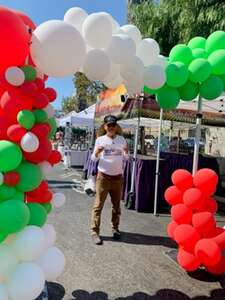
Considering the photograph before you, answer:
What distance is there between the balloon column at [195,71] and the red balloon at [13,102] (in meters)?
1.82

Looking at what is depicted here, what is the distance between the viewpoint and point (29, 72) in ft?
9.43

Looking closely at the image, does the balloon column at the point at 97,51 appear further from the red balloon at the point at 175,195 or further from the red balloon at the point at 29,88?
the red balloon at the point at 175,195

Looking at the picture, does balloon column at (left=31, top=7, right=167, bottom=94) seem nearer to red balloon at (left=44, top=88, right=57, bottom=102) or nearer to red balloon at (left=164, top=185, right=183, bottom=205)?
red balloon at (left=44, top=88, right=57, bottom=102)

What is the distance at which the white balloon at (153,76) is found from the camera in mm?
3725

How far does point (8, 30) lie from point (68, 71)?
62 cm

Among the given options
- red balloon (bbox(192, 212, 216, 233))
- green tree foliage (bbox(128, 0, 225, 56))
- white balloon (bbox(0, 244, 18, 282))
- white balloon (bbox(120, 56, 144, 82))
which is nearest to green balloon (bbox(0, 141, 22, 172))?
white balloon (bbox(0, 244, 18, 282))

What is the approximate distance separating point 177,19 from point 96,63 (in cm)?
909

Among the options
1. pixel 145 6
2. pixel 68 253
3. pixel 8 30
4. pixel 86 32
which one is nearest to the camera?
pixel 8 30

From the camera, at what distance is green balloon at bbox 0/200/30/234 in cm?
266

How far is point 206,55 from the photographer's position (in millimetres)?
4297

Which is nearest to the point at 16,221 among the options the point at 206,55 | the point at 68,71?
the point at 68,71

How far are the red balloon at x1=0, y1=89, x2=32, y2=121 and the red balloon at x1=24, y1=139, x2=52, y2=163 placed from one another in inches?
11.6

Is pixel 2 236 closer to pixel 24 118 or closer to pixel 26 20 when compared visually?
pixel 24 118

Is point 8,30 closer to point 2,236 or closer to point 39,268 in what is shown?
point 2,236
